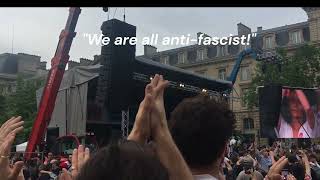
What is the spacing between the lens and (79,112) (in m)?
17.0

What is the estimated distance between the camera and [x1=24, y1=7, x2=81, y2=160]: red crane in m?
14.6

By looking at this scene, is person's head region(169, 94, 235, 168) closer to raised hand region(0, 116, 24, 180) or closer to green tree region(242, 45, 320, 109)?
raised hand region(0, 116, 24, 180)

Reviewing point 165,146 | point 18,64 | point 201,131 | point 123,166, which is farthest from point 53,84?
point 18,64

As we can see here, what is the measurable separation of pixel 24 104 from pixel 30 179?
32.5 m

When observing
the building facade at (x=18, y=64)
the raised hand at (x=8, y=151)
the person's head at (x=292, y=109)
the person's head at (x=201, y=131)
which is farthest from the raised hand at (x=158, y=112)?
the building facade at (x=18, y=64)

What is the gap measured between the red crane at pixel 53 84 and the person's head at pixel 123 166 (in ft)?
45.7

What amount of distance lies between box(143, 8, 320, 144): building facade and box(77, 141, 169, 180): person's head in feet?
145

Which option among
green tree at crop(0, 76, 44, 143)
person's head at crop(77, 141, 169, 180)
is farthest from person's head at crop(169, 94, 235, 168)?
green tree at crop(0, 76, 44, 143)

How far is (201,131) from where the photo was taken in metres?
1.96

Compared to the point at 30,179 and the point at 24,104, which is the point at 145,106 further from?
the point at 24,104

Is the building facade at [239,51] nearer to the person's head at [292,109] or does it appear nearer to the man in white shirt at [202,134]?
the person's head at [292,109]

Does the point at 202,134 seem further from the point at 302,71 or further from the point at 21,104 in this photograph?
the point at 21,104
